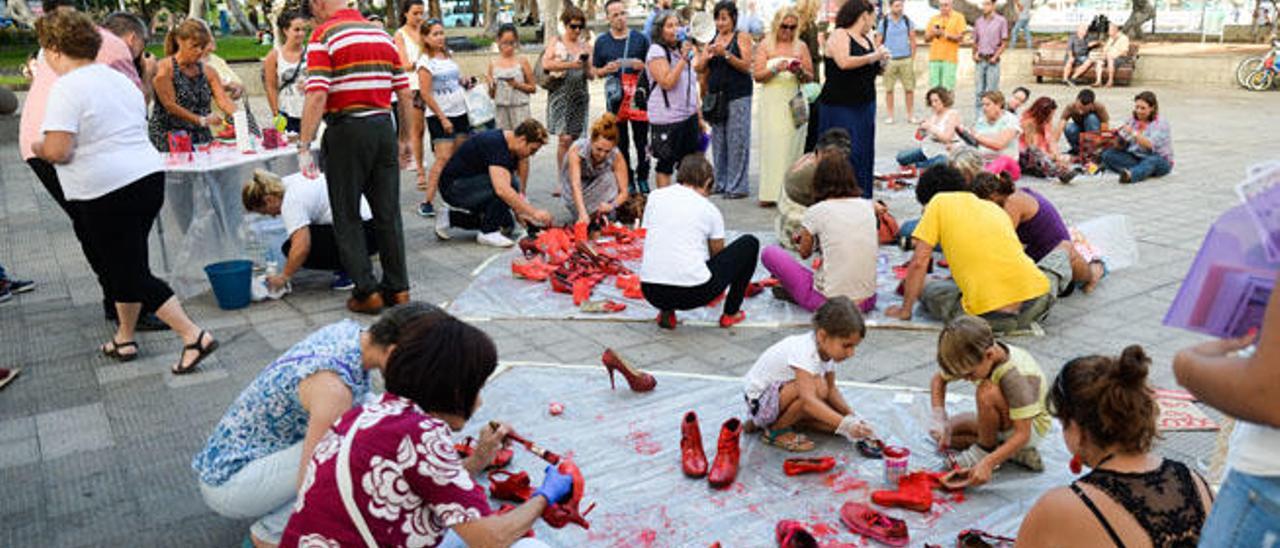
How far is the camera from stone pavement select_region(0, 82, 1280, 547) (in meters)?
3.34

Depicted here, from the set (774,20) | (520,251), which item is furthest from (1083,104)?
(520,251)

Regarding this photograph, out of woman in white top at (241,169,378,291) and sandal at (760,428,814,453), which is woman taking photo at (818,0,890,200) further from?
sandal at (760,428,814,453)

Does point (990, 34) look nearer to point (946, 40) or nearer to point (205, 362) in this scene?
point (946, 40)

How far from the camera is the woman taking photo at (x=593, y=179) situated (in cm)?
671

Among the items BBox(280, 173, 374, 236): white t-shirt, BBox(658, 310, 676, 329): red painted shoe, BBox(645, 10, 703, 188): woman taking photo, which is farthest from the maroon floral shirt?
BBox(645, 10, 703, 188): woman taking photo

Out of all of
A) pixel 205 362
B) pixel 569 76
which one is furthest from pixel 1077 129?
pixel 205 362

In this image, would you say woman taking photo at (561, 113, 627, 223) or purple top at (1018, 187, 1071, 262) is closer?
purple top at (1018, 187, 1071, 262)

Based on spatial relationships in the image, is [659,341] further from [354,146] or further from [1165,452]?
[1165,452]

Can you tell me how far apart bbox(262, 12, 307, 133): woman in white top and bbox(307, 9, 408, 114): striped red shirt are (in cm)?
277

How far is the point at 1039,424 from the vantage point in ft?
10.8

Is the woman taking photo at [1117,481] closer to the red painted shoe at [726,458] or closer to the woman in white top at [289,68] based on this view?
the red painted shoe at [726,458]

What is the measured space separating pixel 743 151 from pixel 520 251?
2376 mm

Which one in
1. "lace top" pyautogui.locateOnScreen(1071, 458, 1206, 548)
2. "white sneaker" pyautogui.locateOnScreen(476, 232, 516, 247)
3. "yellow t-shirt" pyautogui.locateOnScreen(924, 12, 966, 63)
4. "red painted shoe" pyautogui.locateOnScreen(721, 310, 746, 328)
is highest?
"yellow t-shirt" pyautogui.locateOnScreen(924, 12, 966, 63)

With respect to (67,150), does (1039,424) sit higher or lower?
lower
